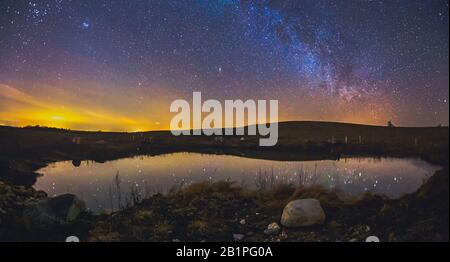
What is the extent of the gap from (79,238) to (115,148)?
4.33ft

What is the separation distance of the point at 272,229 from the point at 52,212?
2.99m

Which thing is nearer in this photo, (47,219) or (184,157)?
(47,219)

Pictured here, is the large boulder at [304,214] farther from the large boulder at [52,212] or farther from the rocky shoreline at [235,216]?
the large boulder at [52,212]

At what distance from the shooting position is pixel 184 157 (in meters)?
4.59

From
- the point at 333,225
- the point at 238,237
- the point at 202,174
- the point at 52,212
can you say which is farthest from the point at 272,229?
the point at 52,212

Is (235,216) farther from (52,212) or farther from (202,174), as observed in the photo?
(52,212)

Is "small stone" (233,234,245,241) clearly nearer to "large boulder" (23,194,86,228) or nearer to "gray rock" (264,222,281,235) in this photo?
"gray rock" (264,222,281,235)

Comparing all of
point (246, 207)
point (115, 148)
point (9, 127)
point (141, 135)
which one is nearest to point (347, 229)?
point (246, 207)

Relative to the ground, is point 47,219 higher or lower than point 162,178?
lower

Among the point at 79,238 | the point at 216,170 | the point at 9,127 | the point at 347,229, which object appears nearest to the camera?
the point at 347,229

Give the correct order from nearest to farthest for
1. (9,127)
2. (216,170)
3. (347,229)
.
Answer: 1. (347,229)
2. (216,170)
3. (9,127)

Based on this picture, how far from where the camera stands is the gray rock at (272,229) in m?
3.98
